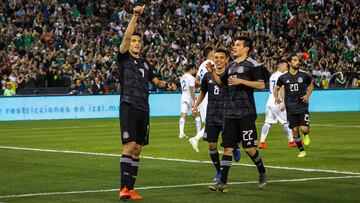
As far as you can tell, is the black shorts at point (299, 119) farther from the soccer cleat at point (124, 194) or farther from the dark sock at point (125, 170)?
the soccer cleat at point (124, 194)

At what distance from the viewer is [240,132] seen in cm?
1409

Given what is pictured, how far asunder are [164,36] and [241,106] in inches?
1367

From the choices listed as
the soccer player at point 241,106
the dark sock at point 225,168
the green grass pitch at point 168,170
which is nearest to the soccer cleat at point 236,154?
the green grass pitch at point 168,170

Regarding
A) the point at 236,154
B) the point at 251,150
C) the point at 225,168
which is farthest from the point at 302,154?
the point at 225,168

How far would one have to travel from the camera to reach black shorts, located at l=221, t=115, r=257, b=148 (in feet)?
45.9

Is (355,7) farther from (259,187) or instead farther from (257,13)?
(259,187)

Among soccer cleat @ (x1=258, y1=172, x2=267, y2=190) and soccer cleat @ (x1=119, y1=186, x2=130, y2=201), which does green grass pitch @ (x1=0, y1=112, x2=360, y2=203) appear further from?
soccer cleat @ (x1=119, y1=186, x2=130, y2=201)

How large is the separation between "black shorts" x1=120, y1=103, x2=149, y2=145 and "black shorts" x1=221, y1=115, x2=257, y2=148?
1409 mm

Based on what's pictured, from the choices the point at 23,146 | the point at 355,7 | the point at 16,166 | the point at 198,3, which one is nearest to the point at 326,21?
the point at 355,7

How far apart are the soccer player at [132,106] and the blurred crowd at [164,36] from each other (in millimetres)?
26749

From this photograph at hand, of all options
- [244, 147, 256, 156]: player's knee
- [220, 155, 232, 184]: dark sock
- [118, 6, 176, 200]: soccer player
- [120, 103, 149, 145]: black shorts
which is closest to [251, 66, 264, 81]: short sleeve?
[244, 147, 256, 156]: player's knee

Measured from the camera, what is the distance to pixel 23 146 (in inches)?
953

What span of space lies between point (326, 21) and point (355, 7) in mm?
2636

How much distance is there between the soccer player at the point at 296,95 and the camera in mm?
21156
